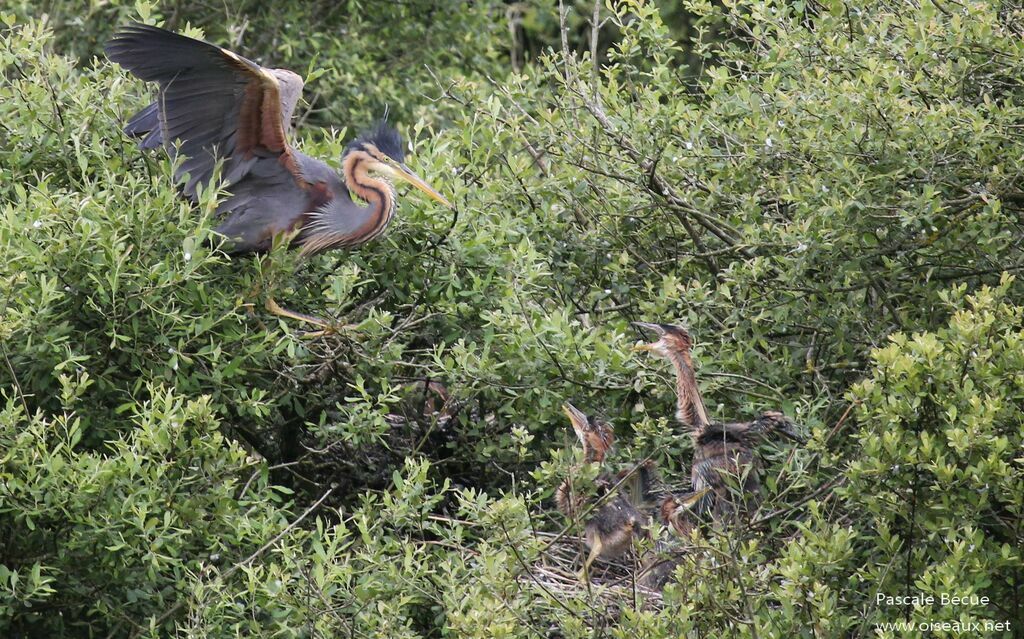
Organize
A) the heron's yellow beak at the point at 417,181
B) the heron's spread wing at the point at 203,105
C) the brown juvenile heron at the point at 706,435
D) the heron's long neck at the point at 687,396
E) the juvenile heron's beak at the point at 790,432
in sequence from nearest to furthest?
the juvenile heron's beak at the point at 790,432
the brown juvenile heron at the point at 706,435
the heron's long neck at the point at 687,396
the heron's spread wing at the point at 203,105
the heron's yellow beak at the point at 417,181

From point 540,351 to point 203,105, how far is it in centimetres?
168

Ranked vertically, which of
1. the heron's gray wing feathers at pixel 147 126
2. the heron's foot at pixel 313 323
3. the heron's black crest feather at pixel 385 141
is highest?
the heron's gray wing feathers at pixel 147 126

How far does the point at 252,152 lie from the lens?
5.63 m

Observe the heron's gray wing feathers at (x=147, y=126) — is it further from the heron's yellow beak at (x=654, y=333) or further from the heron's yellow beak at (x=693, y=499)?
the heron's yellow beak at (x=693, y=499)

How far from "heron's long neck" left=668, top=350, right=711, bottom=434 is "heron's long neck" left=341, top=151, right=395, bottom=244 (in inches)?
50.8

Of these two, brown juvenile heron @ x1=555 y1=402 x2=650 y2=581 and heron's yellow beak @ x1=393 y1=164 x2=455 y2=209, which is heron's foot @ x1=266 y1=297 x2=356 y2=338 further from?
brown juvenile heron @ x1=555 y1=402 x2=650 y2=581

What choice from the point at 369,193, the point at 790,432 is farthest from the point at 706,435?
the point at 369,193

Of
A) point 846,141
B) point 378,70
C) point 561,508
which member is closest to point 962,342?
point 846,141

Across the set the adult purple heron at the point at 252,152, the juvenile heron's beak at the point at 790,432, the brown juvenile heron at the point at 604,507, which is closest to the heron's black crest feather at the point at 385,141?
the adult purple heron at the point at 252,152

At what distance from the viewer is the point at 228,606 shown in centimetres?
425

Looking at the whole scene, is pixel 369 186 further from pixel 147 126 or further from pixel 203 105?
pixel 147 126

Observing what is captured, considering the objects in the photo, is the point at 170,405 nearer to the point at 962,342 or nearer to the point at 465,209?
the point at 465,209

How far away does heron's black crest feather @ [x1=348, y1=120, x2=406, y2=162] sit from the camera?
582 centimetres

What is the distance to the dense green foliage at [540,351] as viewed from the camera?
3.91m
